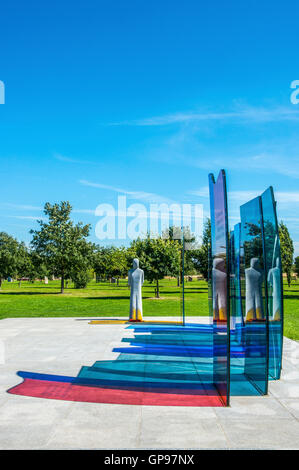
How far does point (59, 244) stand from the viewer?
41.4 metres

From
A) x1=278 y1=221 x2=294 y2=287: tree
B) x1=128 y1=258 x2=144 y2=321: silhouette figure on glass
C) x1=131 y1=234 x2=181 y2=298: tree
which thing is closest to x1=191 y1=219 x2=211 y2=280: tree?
x1=278 y1=221 x2=294 y2=287: tree

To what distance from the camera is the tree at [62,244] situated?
40781mm

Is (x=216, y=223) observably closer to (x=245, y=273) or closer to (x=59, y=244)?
(x=245, y=273)

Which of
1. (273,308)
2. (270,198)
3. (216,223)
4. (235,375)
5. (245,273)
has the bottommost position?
(235,375)

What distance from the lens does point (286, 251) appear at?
50.2 m

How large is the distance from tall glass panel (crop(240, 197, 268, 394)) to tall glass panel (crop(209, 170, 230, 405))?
2.41 feet

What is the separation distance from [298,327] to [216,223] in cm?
986

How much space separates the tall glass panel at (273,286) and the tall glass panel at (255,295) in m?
0.23

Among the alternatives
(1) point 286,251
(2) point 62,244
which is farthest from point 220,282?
(1) point 286,251

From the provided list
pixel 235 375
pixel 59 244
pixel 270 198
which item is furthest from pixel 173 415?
pixel 59 244

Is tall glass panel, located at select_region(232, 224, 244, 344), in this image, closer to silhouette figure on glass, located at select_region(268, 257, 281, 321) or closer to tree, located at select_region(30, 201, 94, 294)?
silhouette figure on glass, located at select_region(268, 257, 281, 321)

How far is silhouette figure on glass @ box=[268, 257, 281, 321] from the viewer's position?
25.9 feet

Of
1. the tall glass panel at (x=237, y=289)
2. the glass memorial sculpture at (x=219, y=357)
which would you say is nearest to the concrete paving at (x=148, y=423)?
the glass memorial sculpture at (x=219, y=357)

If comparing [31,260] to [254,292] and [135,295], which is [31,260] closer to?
[135,295]
